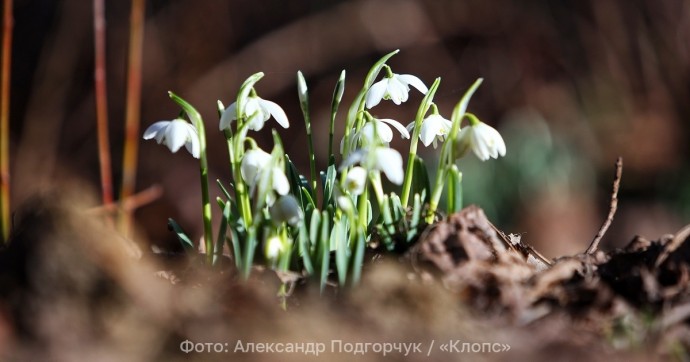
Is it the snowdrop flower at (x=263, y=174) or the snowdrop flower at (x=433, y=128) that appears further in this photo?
the snowdrop flower at (x=433, y=128)

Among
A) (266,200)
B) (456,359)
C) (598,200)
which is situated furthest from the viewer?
(598,200)

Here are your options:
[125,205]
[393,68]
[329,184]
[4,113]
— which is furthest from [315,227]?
[393,68]

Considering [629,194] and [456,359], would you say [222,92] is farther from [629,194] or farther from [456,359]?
[456,359]

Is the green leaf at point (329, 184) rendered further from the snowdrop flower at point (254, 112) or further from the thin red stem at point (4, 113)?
the thin red stem at point (4, 113)

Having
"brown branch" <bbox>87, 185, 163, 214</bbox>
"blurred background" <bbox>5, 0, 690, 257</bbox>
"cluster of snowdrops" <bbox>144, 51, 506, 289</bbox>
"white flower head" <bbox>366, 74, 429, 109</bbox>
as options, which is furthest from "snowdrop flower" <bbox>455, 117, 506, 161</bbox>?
"blurred background" <bbox>5, 0, 690, 257</bbox>

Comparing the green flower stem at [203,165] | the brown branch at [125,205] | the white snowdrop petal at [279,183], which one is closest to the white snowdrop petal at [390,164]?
the white snowdrop petal at [279,183]

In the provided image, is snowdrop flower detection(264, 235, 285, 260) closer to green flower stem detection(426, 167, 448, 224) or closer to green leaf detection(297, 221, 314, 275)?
green leaf detection(297, 221, 314, 275)

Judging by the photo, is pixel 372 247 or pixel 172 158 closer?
pixel 372 247

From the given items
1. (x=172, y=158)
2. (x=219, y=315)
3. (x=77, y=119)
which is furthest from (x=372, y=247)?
(x=77, y=119)
